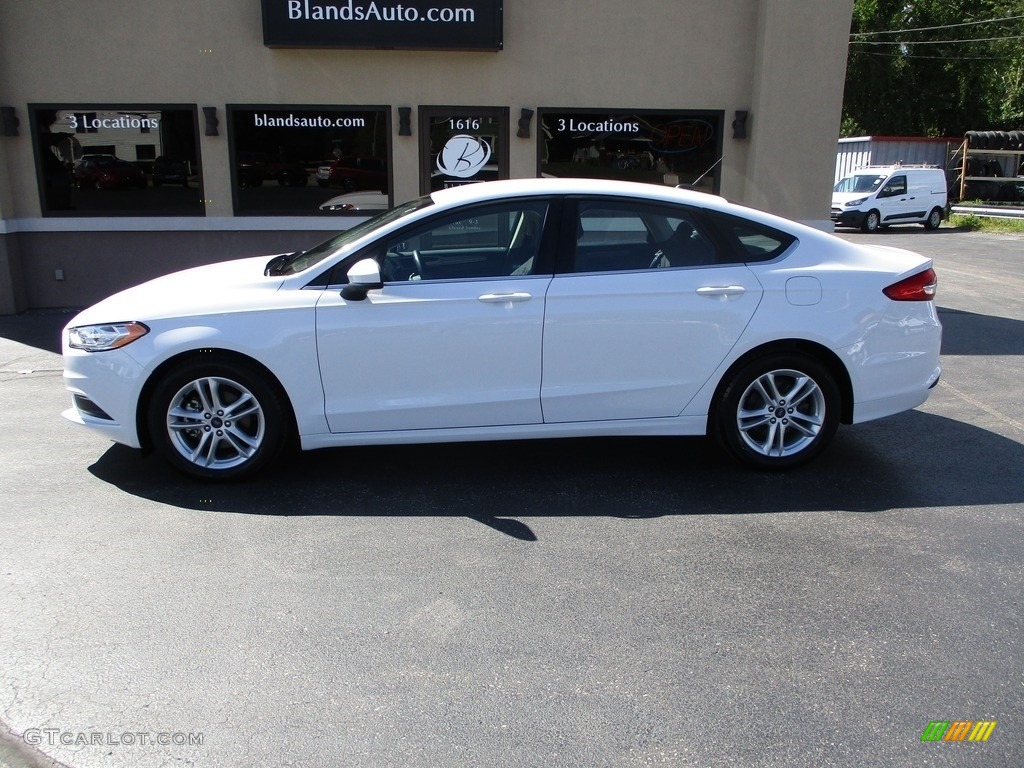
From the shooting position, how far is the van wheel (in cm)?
2573

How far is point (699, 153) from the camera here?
33.6 ft

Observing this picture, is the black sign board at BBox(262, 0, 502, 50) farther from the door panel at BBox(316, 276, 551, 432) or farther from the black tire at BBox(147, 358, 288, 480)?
the black tire at BBox(147, 358, 288, 480)

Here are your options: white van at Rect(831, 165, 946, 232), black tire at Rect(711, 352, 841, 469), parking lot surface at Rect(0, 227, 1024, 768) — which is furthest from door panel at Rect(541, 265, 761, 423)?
white van at Rect(831, 165, 946, 232)

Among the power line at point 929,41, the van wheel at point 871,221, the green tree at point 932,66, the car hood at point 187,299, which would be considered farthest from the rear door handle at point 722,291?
the power line at point 929,41

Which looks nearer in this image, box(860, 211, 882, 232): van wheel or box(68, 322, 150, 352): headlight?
box(68, 322, 150, 352): headlight

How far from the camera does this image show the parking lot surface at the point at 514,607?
9.73 feet

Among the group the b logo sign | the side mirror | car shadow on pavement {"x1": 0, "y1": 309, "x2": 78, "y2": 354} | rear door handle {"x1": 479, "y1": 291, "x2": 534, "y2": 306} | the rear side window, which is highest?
the b logo sign

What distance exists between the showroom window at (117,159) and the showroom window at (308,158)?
1.78ft

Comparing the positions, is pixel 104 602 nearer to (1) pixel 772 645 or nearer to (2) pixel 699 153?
(1) pixel 772 645

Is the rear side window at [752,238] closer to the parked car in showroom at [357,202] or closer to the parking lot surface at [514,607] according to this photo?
the parking lot surface at [514,607]

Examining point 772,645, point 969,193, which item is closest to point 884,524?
point 772,645

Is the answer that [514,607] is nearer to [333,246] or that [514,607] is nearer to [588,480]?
[588,480]

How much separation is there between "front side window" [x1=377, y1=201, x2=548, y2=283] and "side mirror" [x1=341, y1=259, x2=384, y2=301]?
0.17 meters
